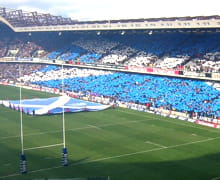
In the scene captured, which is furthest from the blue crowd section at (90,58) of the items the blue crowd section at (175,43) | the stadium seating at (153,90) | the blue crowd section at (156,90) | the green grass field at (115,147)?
the green grass field at (115,147)

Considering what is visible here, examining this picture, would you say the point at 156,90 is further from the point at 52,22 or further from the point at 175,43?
the point at 52,22

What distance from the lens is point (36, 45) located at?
91.6 meters

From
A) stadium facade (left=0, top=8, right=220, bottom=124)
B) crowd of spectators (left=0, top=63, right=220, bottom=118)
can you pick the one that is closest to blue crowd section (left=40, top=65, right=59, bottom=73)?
crowd of spectators (left=0, top=63, right=220, bottom=118)

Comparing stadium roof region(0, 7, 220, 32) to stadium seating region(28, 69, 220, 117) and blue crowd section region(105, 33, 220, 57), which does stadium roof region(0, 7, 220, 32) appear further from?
stadium seating region(28, 69, 220, 117)

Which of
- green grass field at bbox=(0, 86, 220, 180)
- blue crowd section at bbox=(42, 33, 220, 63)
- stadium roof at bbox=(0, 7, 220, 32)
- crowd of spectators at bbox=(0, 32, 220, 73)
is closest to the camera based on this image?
green grass field at bbox=(0, 86, 220, 180)

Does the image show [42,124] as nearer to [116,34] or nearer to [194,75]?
[194,75]

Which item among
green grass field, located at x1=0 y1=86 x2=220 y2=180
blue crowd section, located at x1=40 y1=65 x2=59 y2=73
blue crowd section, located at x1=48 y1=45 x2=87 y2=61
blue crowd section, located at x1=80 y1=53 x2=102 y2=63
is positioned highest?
blue crowd section, located at x1=48 y1=45 x2=87 y2=61

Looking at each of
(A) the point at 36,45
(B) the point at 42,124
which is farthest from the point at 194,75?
(A) the point at 36,45

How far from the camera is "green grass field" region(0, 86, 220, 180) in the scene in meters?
25.1

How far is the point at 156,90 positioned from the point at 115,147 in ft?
77.0

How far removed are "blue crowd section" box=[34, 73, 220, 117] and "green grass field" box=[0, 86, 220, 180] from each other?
12.6ft

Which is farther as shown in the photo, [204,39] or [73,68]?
[73,68]

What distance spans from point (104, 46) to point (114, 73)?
11.7 m

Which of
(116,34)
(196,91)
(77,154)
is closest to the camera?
(77,154)
